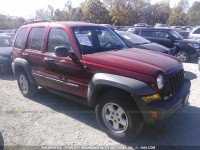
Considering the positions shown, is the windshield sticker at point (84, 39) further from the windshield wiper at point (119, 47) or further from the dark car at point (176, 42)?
the dark car at point (176, 42)

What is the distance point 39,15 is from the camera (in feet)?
201

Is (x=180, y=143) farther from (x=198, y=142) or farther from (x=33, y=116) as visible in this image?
(x=33, y=116)

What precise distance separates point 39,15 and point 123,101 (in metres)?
65.0

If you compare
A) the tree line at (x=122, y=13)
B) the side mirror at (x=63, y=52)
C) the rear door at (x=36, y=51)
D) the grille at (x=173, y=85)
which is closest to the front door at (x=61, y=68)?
the side mirror at (x=63, y=52)

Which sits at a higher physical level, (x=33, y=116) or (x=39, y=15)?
(x=39, y=15)

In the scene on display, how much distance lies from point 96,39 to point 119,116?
1.68 m

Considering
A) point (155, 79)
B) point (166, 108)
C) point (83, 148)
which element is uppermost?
point (155, 79)

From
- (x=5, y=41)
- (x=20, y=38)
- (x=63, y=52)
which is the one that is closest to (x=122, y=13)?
(x=5, y=41)

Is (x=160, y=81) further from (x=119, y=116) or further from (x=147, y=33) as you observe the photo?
(x=147, y=33)

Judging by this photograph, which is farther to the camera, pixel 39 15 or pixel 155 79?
pixel 39 15

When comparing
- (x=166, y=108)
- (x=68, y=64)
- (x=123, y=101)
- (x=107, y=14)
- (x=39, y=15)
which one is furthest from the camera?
(x=39, y=15)

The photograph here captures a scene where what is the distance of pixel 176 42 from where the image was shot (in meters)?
9.28

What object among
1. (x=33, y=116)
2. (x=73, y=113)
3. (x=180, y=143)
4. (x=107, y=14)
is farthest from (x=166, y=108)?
(x=107, y=14)

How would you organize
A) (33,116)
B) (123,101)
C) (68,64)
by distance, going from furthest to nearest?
(33,116) → (68,64) → (123,101)
